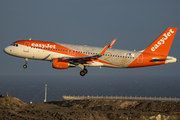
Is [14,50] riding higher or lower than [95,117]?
higher

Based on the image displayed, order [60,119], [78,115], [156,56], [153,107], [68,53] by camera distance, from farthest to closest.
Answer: [153,107] → [156,56] → [68,53] → [78,115] → [60,119]

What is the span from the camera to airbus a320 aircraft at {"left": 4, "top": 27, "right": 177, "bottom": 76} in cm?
4262

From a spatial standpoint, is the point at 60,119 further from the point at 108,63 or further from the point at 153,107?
the point at 153,107

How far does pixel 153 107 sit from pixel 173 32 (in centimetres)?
1681

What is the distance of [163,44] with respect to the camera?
1870 inches

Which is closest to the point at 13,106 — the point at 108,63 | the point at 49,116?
the point at 49,116

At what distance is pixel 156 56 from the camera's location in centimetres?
4600

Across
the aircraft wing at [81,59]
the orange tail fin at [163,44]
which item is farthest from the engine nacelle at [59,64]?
the orange tail fin at [163,44]

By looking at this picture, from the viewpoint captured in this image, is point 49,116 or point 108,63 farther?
point 108,63

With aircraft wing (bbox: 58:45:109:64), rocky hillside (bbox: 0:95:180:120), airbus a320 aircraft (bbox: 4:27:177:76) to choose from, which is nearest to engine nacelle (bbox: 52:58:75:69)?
airbus a320 aircraft (bbox: 4:27:177:76)

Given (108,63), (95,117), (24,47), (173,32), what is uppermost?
(173,32)

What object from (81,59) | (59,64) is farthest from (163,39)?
(59,64)

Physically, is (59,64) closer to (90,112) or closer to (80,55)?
(80,55)

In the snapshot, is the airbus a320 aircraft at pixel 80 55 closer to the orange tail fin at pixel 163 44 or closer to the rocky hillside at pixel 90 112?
the orange tail fin at pixel 163 44
